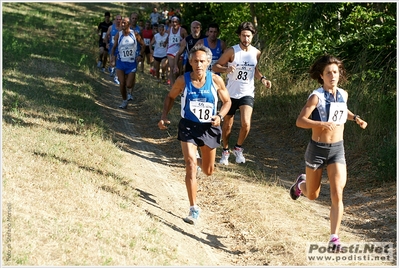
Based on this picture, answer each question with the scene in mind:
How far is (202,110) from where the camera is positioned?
317 inches

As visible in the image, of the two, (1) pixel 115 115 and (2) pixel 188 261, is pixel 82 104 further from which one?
(2) pixel 188 261

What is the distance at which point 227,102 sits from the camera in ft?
27.1

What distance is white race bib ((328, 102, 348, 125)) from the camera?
7121mm

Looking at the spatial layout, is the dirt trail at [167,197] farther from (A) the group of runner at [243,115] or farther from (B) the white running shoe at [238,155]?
(B) the white running shoe at [238,155]

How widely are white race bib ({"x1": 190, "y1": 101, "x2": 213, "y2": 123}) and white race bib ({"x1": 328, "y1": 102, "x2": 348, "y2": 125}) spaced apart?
1512 mm

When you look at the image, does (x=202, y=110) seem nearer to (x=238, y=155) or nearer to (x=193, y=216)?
(x=193, y=216)

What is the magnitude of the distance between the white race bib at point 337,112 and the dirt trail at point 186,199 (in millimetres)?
1556

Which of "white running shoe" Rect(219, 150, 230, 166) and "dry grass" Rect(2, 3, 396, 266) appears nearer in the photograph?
"dry grass" Rect(2, 3, 396, 266)

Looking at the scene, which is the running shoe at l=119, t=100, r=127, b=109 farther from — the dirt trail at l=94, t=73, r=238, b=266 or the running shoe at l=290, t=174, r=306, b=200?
the running shoe at l=290, t=174, r=306, b=200

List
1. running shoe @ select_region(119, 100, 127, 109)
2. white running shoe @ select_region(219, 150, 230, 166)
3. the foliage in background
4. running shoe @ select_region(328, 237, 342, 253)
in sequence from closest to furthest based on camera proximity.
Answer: running shoe @ select_region(328, 237, 342, 253) → white running shoe @ select_region(219, 150, 230, 166) → the foliage in background → running shoe @ select_region(119, 100, 127, 109)

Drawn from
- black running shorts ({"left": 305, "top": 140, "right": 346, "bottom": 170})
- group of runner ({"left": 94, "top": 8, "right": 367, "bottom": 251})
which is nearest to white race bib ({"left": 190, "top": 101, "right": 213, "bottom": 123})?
Answer: group of runner ({"left": 94, "top": 8, "right": 367, "bottom": 251})

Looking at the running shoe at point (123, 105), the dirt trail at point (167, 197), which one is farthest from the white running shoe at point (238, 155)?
the running shoe at point (123, 105)

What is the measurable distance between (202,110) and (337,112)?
1.63m

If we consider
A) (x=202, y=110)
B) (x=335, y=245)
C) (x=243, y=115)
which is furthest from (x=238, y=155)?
(x=335, y=245)
